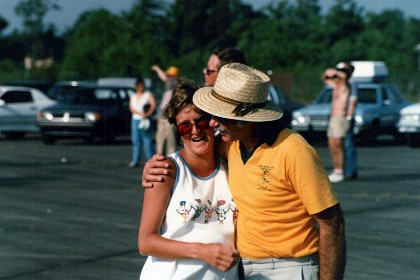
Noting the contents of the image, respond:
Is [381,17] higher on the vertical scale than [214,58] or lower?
lower

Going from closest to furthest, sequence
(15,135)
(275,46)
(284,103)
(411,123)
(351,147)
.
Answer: (351,147)
(411,123)
(284,103)
(15,135)
(275,46)

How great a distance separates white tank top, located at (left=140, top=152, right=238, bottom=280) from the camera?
11.5ft

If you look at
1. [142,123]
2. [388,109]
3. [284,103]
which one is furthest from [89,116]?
[388,109]

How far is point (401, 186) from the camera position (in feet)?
46.7

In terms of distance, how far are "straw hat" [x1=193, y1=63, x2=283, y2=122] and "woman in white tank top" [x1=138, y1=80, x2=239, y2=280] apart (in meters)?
0.17

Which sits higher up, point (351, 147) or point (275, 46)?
point (351, 147)

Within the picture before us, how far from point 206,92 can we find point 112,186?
1051cm

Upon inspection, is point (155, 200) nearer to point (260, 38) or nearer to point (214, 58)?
point (214, 58)

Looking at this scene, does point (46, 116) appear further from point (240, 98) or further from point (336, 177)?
point (240, 98)

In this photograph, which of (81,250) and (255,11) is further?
(255,11)

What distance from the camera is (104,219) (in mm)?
10500

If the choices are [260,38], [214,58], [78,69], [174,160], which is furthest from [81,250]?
[260,38]

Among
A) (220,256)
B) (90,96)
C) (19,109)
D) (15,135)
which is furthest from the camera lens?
(15,135)

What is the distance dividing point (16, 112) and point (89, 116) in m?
3.15
